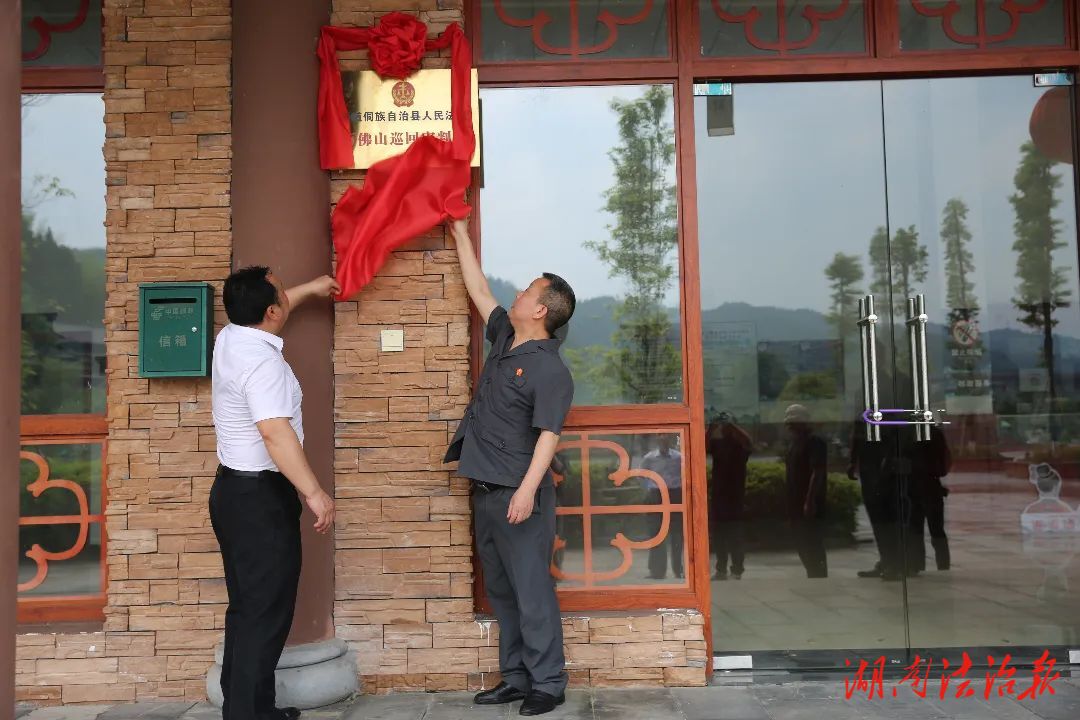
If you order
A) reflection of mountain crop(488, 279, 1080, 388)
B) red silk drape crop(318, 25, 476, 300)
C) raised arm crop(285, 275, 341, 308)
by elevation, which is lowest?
reflection of mountain crop(488, 279, 1080, 388)

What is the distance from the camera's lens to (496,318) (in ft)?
14.2

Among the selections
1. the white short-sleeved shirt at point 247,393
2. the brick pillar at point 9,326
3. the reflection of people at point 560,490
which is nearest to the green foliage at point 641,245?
the reflection of people at point 560,490

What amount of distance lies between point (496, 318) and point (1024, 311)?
289 cm

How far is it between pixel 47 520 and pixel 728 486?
3.40m

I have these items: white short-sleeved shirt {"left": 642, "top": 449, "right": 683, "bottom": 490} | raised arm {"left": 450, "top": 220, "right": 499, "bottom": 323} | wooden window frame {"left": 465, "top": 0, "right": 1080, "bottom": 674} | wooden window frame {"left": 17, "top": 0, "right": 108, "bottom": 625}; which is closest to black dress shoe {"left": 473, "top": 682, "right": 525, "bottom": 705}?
wooden window frame {"left": 465, "top": 0, "right": 1080, "bottom": 674}

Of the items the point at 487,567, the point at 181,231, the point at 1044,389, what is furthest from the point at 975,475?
the point at 181,231

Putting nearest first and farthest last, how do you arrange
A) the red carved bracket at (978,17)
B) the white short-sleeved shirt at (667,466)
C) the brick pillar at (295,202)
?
the brick pillar at (295,202) < the white short-sleeved shirt at (667,466) < the red carved bracket at (978,17)

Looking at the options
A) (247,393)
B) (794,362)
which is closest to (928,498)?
(794,362)

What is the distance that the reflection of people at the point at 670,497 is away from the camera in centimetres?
458

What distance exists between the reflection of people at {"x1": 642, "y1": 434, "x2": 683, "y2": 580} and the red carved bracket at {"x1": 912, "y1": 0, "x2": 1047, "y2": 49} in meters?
2.54

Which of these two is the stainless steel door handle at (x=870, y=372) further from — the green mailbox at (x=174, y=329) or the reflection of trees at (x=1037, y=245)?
the green mailbox at (x=174, y=329)

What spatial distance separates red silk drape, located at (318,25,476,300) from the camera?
4387mm

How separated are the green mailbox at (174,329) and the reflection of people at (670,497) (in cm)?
216

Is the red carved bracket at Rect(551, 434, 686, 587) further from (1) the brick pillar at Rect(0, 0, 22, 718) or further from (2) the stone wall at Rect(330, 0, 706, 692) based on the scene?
(1) the brick pillar at Rect(0, 0, 22, 718)
